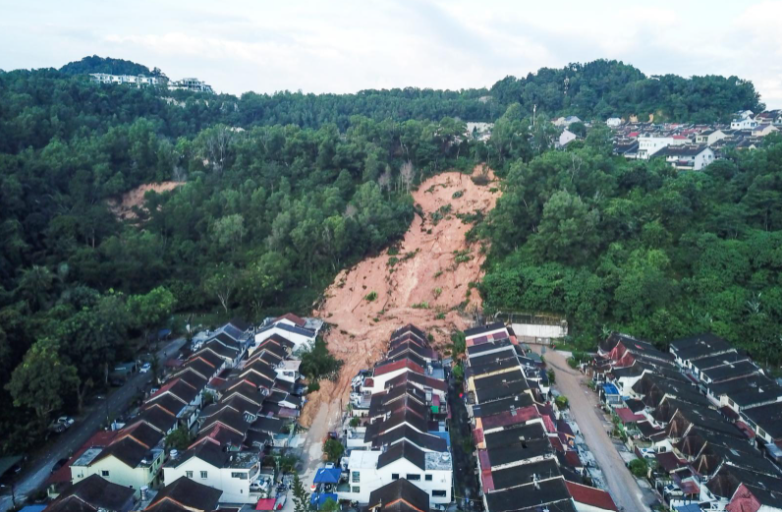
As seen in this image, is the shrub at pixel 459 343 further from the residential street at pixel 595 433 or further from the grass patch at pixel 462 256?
the grass patch at pixel 462 256

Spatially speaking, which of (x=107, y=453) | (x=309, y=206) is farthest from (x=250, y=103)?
(x=107, y=453)

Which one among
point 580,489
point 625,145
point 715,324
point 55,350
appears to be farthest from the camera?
point 625,145

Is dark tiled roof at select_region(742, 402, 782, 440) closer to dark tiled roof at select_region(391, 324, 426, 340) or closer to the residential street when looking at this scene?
the residential street

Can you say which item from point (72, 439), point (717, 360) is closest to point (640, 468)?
point (717, 360)

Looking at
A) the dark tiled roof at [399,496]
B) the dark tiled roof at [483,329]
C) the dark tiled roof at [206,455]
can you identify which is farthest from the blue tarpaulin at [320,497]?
the dark tiled roof at [483,329]

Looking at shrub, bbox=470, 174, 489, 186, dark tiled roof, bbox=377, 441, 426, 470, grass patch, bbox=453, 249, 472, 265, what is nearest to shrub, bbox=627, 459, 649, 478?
dark tiled roof, bbox=377, 441, 426, 470

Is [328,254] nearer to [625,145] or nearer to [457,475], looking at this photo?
[457,475]

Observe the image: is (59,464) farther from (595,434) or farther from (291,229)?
(291,229)
